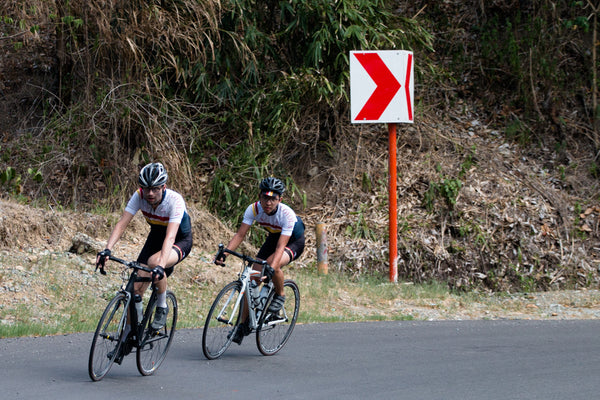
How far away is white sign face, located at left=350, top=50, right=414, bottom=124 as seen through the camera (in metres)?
12.1

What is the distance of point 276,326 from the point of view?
8.12m

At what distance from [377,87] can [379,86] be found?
4cm

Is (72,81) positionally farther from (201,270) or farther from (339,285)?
(339,285)

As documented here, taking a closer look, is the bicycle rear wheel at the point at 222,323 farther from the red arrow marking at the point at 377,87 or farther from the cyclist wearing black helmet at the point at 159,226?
the red arrow marking at the point at 377,87

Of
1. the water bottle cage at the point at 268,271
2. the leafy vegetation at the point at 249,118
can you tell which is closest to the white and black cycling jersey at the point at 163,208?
the water bottle cage at the point at 268,271

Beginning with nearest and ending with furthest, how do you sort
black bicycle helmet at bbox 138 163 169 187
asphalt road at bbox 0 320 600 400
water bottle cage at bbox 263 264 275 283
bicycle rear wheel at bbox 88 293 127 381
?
asphalt road at bbox 0 320 600 400, bicycle rear wheel at bbox 88 293 127 381, black bicycle helmet at bbox 138 163 169 187, water bottle cage at bbox 263 264 275 283

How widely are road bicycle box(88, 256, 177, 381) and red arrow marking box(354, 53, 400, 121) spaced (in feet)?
20.2

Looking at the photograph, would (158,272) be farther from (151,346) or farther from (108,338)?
(151,346)

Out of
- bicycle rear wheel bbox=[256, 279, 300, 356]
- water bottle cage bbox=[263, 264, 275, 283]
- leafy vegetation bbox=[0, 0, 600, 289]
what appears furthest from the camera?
leafy vegetation bbox=[0, 0, 600, 289]

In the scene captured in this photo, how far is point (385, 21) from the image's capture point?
639 inches

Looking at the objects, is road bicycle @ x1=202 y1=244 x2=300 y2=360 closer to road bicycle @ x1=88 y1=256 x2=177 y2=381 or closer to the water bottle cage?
the water bottle cage

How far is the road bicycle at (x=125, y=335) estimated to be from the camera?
6344 millimetres

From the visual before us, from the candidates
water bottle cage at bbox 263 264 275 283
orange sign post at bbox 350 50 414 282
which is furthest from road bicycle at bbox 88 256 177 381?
orange sign post at bbox 350 50 414 282

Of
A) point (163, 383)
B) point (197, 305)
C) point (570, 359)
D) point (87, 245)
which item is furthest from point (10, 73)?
point (570, 359)
